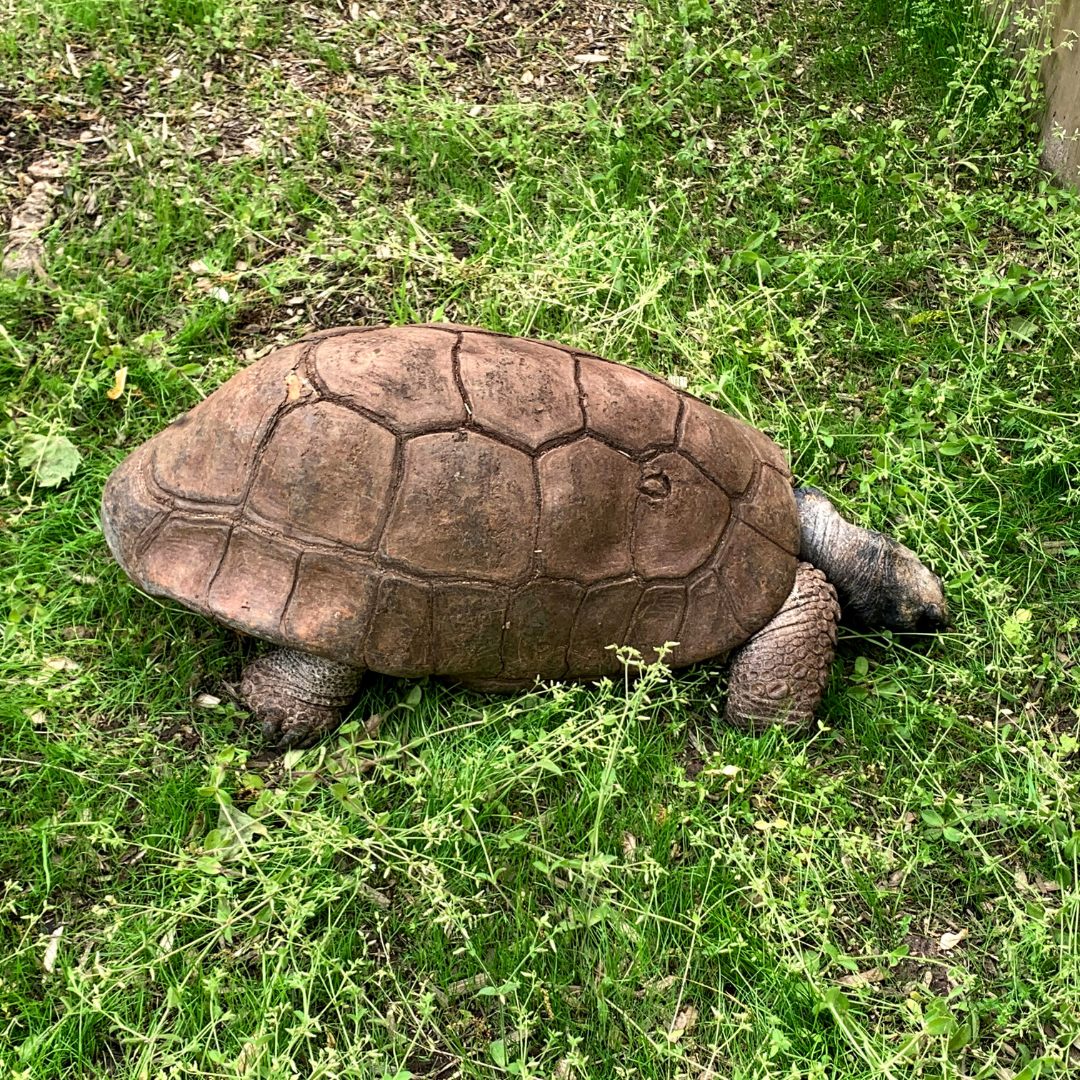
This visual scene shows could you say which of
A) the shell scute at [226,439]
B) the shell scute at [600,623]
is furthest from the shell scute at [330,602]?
the shell scute at [600,623]

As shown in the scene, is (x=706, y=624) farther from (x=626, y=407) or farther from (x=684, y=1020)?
(x=684, y=1020)

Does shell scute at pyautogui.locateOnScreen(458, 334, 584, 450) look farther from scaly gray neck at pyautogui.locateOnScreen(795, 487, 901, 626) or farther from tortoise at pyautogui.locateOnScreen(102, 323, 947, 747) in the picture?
scaly gray neck at pyautogui.locateOnScreen(795, 487, 901, 626)

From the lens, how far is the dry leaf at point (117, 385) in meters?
4.59

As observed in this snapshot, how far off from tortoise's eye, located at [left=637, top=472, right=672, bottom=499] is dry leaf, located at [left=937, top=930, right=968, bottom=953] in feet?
6.65

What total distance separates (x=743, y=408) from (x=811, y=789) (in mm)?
2001

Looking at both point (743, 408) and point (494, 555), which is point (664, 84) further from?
point (494, 555)

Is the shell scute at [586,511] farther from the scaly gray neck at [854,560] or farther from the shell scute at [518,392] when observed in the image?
the scaly gray neck at [854,560]

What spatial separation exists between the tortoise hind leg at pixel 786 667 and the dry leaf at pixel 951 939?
96cm

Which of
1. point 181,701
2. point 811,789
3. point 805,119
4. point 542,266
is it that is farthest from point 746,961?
point 805,119

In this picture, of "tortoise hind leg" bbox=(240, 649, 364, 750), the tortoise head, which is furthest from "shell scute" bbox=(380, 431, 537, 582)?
the tortoise head

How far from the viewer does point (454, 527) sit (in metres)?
3.53

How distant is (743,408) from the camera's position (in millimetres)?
5000

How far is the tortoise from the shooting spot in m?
3.53

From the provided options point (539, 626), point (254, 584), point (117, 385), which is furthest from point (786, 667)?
point (117, 385)
